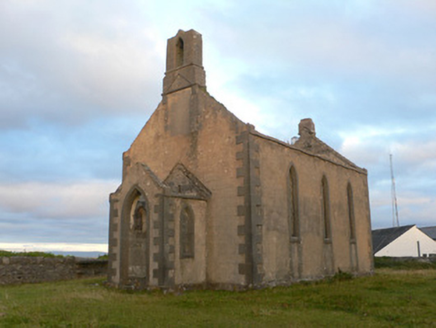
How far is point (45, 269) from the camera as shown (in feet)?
64.3

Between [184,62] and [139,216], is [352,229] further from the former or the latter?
[184,62]

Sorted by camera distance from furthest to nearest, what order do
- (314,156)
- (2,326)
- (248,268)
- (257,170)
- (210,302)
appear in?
(314,156)
(257,170)
(248,268)
(210,302)
(2,326)

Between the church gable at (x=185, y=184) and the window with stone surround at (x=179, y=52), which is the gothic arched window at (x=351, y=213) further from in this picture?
the window with stone surround at (x=179, y=52)

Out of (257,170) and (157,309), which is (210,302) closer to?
(157,309)

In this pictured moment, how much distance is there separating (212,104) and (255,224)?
5.67 m

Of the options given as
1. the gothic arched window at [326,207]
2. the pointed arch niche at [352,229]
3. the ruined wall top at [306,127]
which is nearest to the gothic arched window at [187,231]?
the gothic arched window at [326,207]

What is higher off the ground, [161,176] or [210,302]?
[161,176]

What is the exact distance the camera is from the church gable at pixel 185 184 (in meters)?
17.0

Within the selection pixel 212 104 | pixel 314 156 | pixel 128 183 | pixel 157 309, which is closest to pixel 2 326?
pixel 157 309

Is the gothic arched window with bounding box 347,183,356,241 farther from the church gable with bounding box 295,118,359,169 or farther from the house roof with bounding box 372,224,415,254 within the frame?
the house roof with bounding box 372,224,415,254

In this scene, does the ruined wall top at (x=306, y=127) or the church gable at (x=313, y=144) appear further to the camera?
the ruined wall top at (x=306, y=127)

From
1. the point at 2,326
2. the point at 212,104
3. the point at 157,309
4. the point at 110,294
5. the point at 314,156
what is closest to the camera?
the point at 2,326

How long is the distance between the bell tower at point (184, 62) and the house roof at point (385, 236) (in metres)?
28.9

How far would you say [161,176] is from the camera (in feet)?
63.5
